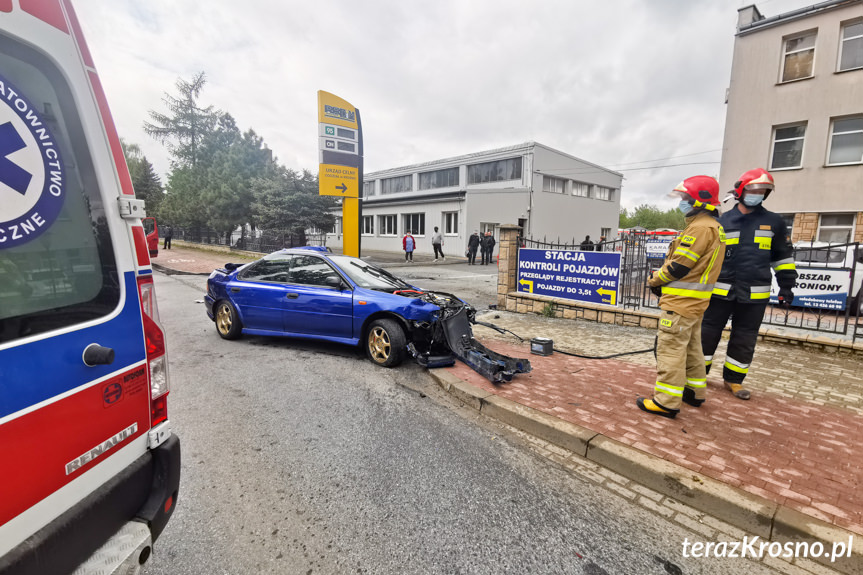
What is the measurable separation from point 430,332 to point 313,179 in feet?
63.6

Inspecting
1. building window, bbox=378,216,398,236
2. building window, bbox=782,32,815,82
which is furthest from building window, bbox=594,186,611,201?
building window, bbox=782,32,815,82

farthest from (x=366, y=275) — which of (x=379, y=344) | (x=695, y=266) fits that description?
(x=695, y=266)

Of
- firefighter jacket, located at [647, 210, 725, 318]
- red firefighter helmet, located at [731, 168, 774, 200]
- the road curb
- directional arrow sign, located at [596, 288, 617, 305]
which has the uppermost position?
red firefighter helmet, located at [731, 168, 774, 200]

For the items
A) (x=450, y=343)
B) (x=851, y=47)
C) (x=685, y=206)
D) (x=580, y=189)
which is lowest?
(x=450, y=343)

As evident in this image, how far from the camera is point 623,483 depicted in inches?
114

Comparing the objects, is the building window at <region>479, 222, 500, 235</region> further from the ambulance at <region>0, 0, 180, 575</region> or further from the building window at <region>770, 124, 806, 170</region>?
the ambulance at <region>0, 0, 180, 575</region>

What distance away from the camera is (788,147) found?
554 inches

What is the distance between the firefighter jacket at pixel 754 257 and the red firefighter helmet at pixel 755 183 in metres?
0.20

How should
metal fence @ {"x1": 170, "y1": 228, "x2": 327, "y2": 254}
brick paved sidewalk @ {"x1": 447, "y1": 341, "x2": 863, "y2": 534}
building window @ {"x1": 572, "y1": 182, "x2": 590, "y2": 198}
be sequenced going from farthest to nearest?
building window @ {"x1": 572, "y1": 182, "x2": 590, "y2": 198}, metal fence @ {"x1": 170, "y1": 228, "x2": 327, "y2": 254}, brick paved sidewalk @ {"x1": 447, "y1": 341, "x2": 863, "y2": 534}

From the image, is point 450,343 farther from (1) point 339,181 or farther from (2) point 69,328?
(1) point 339,181

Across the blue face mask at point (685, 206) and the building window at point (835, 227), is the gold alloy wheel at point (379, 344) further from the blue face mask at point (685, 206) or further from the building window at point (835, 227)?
the building window at point (835, 227)

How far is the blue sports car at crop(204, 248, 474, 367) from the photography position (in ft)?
16.4

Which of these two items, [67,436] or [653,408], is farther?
[653,408]

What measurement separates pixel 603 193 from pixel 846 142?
23245 millimetres
